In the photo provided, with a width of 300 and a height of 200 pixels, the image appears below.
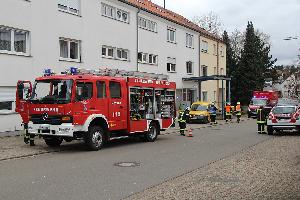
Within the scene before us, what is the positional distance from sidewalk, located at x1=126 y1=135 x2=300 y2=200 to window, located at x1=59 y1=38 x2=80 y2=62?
1289cm

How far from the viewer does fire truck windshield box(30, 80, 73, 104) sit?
1359 cm

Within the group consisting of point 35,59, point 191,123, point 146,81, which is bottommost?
point 191,123

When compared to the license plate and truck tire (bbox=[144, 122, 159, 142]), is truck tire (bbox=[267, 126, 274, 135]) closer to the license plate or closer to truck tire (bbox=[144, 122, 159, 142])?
truck tire (bbox=[144, 122, 159, 142])

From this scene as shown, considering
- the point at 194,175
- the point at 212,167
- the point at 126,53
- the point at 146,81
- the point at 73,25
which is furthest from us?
the point at 126,53

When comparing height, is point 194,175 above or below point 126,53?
below

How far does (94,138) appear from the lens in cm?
1412

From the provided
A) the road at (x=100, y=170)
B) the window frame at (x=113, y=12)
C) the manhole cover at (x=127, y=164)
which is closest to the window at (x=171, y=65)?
the window frame at (x=113, y=12)

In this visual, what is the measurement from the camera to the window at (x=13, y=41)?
19.0 metres

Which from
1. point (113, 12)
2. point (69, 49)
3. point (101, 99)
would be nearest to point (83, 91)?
point (101, 99)

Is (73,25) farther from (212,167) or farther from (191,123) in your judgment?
(212,167)

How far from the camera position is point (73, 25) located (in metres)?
23.0

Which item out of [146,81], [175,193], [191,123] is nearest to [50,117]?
[146,81]

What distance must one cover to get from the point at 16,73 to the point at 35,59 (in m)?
1.40

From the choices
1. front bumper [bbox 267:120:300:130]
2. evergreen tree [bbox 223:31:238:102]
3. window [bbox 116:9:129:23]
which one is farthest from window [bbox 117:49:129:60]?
evergreen tree [bbox 223:31:238:102]
